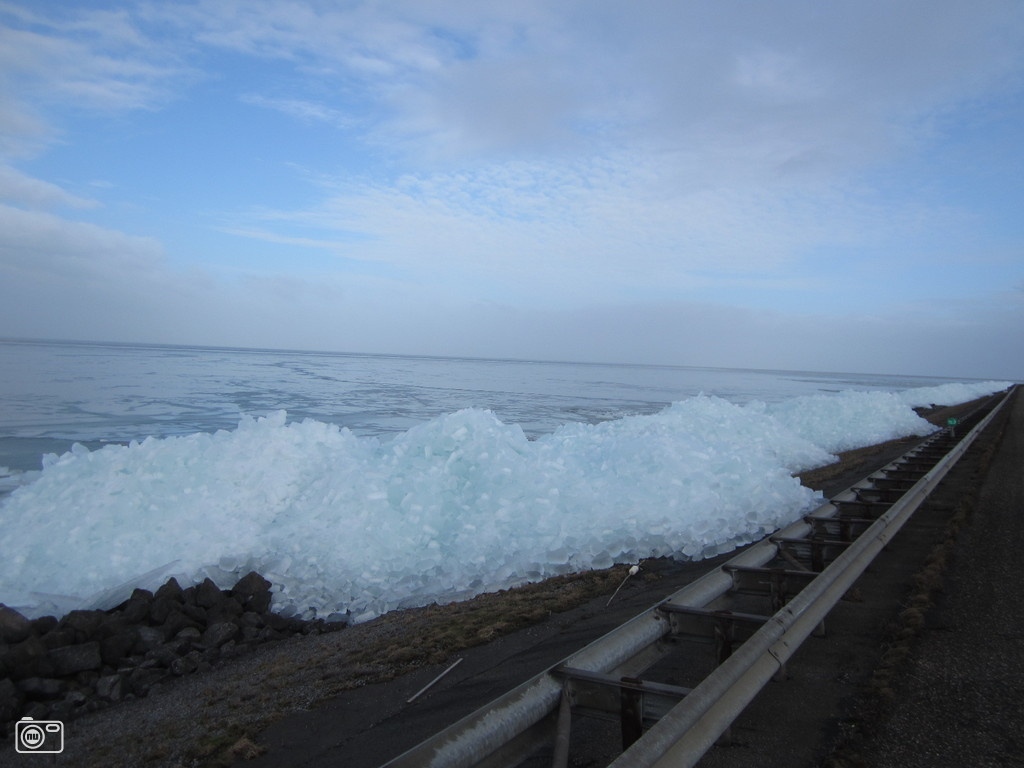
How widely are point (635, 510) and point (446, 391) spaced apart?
30.5 metres

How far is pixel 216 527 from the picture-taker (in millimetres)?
7676

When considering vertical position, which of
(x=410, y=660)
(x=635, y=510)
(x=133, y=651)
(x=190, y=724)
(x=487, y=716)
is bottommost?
(x=133, y=651)

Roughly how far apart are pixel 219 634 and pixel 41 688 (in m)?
1.38

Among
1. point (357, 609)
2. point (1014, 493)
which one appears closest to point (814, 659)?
point (357, 609)

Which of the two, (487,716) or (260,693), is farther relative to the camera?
(260,693)

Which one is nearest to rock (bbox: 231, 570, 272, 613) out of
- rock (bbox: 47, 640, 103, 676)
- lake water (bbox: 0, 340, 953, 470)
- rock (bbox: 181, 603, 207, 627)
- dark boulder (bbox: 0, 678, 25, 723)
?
rock (bbox: 181, 603, 207, 627)

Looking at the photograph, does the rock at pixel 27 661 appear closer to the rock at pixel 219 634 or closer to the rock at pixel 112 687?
the rock at pixel 112 687

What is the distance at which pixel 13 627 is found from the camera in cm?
584

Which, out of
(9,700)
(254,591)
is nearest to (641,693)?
(9,700)

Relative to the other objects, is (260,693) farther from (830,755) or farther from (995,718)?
(995,718)

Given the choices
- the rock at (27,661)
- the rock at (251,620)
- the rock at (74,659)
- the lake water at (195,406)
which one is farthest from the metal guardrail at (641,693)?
the lake water at (195,406)

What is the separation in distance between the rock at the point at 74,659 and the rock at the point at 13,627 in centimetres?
38

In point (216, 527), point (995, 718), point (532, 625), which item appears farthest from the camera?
point (216, 527)

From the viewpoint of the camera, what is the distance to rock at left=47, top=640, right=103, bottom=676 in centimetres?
554
